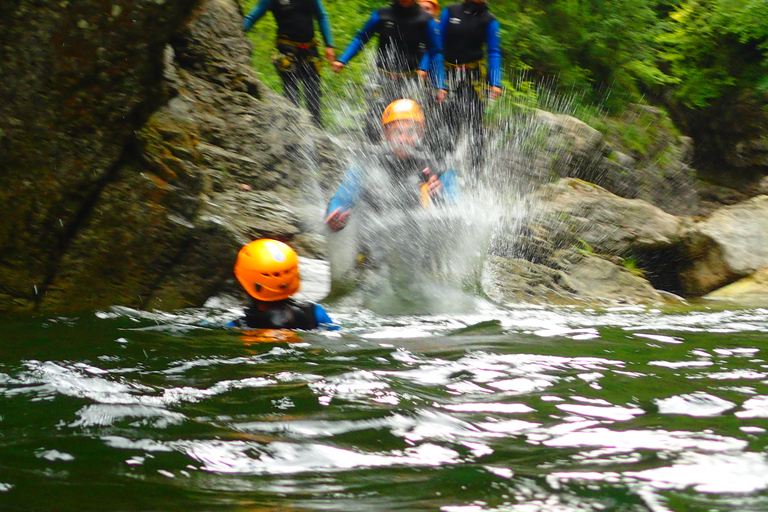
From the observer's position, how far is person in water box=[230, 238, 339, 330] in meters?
5.08

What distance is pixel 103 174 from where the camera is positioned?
5.25m

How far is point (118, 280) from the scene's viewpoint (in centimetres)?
Answer: 548

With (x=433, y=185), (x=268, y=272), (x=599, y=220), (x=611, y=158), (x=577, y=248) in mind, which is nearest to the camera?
(x=268, y=272)

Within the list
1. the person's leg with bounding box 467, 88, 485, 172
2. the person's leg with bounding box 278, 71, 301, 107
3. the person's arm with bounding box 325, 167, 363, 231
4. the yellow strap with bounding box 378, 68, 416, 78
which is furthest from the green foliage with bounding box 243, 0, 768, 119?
the person's arm with bounding box 325, 167, 363, 231

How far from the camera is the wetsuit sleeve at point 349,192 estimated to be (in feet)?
22.1

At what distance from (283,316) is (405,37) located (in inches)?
151

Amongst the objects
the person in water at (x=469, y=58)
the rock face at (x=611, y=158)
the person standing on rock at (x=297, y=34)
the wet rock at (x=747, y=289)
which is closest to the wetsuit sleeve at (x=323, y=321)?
the person in water at (x=469, y=58)

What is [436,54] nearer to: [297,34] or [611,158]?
[297,34]

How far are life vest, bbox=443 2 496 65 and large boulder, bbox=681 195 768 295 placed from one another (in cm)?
449

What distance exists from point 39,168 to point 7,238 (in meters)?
0.53

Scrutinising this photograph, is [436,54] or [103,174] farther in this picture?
[436,54]

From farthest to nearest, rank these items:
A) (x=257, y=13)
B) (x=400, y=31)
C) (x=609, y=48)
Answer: (x=609, y=48) < (x=257, y=13) < (x=400, y=31)

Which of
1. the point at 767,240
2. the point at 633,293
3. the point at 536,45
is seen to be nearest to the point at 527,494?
the point at 633,293

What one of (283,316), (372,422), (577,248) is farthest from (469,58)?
(372,422)
